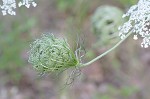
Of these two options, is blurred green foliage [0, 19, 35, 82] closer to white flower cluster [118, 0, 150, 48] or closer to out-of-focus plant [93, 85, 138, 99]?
out-of-focus plant [93, 85, 138, 99]

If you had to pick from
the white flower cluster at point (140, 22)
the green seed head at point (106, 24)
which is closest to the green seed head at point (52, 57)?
the white flower cluster at point (140, 22)

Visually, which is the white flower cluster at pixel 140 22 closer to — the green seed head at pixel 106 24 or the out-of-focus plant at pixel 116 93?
the green seed head at pixel 106 24

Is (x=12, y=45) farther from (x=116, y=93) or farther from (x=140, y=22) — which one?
(x=140, y=22)

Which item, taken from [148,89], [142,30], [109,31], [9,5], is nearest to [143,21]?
[142,30]

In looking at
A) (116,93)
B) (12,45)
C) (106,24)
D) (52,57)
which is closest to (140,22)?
(52,57)

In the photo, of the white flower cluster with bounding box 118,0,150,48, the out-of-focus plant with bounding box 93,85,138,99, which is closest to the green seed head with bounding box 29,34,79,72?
the white flower cluster with bounding box 118,0,150,48

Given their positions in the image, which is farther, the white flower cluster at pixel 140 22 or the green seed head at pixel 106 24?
the green seed head at pixel 106 24

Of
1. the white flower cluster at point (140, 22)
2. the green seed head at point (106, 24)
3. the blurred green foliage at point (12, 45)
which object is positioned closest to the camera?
the white flower cluster at point (140, 22)
